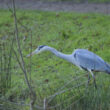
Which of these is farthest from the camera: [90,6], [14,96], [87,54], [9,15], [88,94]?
[90,6]

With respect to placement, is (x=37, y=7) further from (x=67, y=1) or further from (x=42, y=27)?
(x=42, y=27)

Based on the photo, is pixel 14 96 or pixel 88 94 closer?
pixel 88 94

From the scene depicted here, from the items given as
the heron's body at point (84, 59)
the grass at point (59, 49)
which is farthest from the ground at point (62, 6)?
the heron's body at point (84, 59)

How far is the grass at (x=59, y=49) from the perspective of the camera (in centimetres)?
→ 261

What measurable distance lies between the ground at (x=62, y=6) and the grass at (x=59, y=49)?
625 mm

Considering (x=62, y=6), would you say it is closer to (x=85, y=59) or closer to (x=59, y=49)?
(x=59, y=49)

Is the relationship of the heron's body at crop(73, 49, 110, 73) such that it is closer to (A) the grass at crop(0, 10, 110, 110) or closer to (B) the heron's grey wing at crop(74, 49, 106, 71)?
(B) the heron's grey wing at crop(74, 49, 106, 71)

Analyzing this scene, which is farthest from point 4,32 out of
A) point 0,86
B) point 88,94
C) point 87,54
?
point 88,94

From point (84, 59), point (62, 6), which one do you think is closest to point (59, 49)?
point (84, 59)

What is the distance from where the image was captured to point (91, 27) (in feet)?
18.7

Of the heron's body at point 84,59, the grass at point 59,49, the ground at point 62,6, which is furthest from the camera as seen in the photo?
the ground at point 62,6

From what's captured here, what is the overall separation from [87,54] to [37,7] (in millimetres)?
4148

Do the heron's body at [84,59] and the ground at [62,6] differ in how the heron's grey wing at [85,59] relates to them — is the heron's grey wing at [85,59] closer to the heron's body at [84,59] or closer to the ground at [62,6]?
the heron's body at [84,59]

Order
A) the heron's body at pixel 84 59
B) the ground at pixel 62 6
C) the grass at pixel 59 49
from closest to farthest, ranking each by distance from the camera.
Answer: the grass at pixel 59 49 → the heron's body at pixel 84 59 → the ground at pixel 62 6
